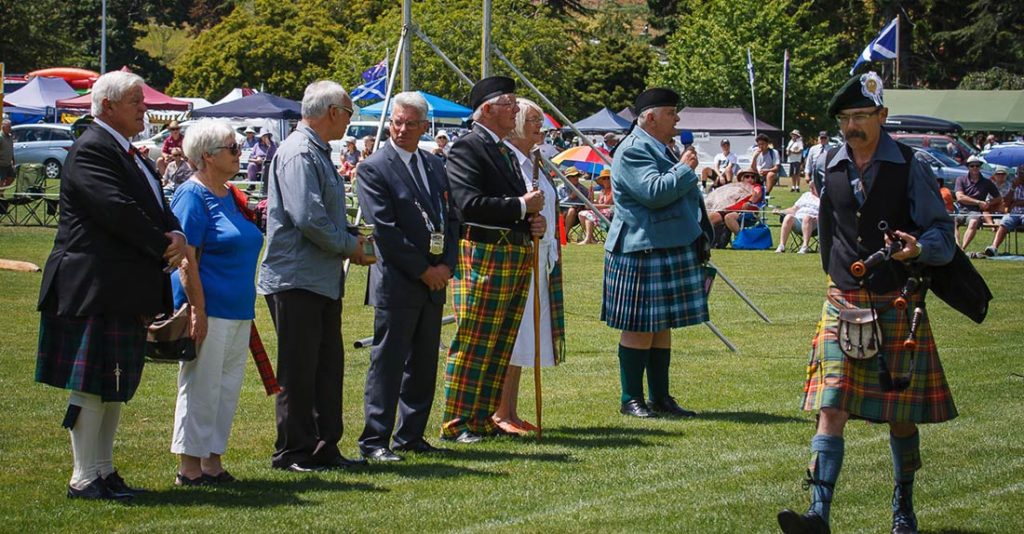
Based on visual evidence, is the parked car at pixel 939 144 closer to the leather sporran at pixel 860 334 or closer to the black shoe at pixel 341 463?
the black shoe at pixel 341 463

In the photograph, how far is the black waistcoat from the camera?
5574 millimetres

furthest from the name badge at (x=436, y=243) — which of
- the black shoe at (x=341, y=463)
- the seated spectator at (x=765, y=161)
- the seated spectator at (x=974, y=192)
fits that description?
the seated spectator at (x=765, y=161)

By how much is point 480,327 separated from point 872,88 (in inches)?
119

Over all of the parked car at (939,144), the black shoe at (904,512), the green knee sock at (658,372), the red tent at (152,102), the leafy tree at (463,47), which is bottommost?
the black shoe at (904,512)

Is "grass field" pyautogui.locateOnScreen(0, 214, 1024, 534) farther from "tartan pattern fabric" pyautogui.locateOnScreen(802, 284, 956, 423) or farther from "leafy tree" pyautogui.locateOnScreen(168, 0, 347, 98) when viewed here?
"leafy tree" pyautogui.locateOnScreen(168, 0, 347, 98)

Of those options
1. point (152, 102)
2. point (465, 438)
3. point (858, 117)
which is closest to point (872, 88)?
point (858, 117)

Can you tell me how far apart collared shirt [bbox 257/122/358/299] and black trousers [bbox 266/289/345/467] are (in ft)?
0.27

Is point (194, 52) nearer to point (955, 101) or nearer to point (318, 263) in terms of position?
point (955, 101)

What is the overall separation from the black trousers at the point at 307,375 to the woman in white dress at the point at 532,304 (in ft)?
4.97

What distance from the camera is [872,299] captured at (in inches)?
220

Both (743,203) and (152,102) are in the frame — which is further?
(152,102)

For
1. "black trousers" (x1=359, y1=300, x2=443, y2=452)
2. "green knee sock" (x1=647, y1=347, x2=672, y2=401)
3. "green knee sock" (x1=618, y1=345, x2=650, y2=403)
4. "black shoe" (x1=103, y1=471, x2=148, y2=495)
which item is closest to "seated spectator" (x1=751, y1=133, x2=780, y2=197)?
"green knee sock" (x1=647, y1=347, x2=672, y2=401)

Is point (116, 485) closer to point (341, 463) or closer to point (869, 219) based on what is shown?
point (341, 463)

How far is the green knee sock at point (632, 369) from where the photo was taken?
28.7 ft
